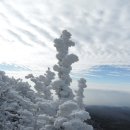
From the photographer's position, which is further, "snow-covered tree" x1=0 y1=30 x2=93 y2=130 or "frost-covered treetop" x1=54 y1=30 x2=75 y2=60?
"frost-covered treetop" x1=54 y1=30 x2=75 y2=60

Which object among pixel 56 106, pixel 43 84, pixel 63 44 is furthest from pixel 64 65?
pixel 43 84

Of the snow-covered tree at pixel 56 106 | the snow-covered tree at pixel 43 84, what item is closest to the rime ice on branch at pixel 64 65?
the snow-covered tree at pixel 56 106

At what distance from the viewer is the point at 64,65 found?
96.6ft

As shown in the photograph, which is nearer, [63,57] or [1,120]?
[1,120]

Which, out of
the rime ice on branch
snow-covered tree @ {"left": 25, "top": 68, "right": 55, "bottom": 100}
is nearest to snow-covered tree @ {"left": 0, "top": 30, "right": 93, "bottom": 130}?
the rime ice on branch

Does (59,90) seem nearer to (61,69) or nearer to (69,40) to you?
(61,69)

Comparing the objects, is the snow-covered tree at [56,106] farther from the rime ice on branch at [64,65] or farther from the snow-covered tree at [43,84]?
the snow-covered tree at [43,84]

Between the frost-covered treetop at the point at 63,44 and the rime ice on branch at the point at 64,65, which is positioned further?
the frost-covered treetop at the point at 63,44

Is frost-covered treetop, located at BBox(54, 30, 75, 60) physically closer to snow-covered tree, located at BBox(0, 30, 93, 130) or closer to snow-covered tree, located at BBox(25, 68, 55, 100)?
snow-covered tree, located at BBox(0, 30, 93, 130)

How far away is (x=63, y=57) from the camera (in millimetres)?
29484

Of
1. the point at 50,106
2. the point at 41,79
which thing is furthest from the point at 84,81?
the point at 50,106

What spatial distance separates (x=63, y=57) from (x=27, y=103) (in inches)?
218

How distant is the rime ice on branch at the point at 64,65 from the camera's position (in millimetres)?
28436

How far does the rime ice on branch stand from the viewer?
93.3ft
